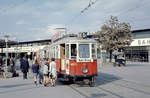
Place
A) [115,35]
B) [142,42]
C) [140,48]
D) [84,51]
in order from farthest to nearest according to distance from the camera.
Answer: [140,48], [142,42], [115,35], [84,51]

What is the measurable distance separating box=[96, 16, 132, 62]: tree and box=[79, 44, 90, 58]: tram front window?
79.8 feet

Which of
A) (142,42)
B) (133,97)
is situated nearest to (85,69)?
(133,97)

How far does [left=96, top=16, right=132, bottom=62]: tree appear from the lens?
125 ft

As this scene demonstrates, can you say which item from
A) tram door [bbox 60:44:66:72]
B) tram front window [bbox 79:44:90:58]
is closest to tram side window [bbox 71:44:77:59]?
tram front window [bbox 79:44:90:58]

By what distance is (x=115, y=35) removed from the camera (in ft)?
126

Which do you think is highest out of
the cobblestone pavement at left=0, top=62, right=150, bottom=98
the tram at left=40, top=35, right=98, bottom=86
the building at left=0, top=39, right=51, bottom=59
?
the building at left=0, top=39, right=51, bottom=59

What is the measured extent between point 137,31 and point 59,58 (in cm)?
4488

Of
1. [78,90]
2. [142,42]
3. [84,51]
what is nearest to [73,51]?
[84,51]

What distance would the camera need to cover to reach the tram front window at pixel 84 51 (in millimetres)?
13930

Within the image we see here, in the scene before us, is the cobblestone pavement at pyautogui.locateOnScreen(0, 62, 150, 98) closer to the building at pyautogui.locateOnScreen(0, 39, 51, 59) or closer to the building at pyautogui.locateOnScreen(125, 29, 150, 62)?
the building at pyautogui.locateOnScreen(0, 39, 51, 59)

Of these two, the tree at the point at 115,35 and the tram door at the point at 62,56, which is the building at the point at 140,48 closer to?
the tree at the point at 115,35

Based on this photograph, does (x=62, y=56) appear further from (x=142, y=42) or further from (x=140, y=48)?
(x=140, y=48)

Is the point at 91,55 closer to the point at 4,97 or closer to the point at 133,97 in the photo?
the point at 133,97

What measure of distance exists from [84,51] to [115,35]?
25.3m
